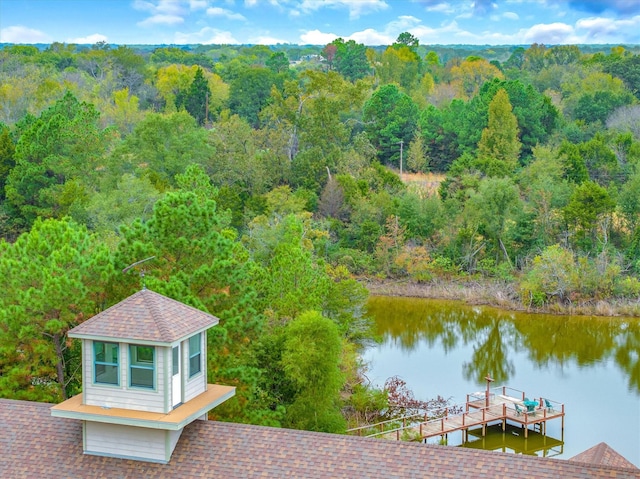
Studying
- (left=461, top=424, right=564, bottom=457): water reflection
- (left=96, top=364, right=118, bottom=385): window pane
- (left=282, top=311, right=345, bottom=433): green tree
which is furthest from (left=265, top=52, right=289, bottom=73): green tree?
(left=96, top=364, right=118, bottom=385): window pane

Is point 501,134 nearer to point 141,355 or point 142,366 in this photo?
point 141,355

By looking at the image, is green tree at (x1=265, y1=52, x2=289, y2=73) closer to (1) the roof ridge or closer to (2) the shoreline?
(2) the shoreline

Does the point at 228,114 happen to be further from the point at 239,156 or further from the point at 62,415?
the point at 62,415

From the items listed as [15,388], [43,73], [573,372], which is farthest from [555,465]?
[43,73]

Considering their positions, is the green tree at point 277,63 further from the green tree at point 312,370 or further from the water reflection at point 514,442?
the green tree at point 312,370

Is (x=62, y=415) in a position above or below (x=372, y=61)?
below

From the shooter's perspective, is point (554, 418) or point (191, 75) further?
point (191, 75)

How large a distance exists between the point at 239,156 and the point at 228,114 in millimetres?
23267

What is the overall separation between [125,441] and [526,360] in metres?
21.5

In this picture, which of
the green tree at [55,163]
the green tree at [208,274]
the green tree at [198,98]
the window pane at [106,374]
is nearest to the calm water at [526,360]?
the green tree at [208,274]

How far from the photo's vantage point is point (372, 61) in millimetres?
102125

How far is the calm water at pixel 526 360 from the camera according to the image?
26.7 m

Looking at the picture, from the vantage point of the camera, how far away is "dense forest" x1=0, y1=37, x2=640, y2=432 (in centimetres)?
2120

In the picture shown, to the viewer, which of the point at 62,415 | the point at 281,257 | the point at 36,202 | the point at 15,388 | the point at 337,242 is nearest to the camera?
the point at 62,415
